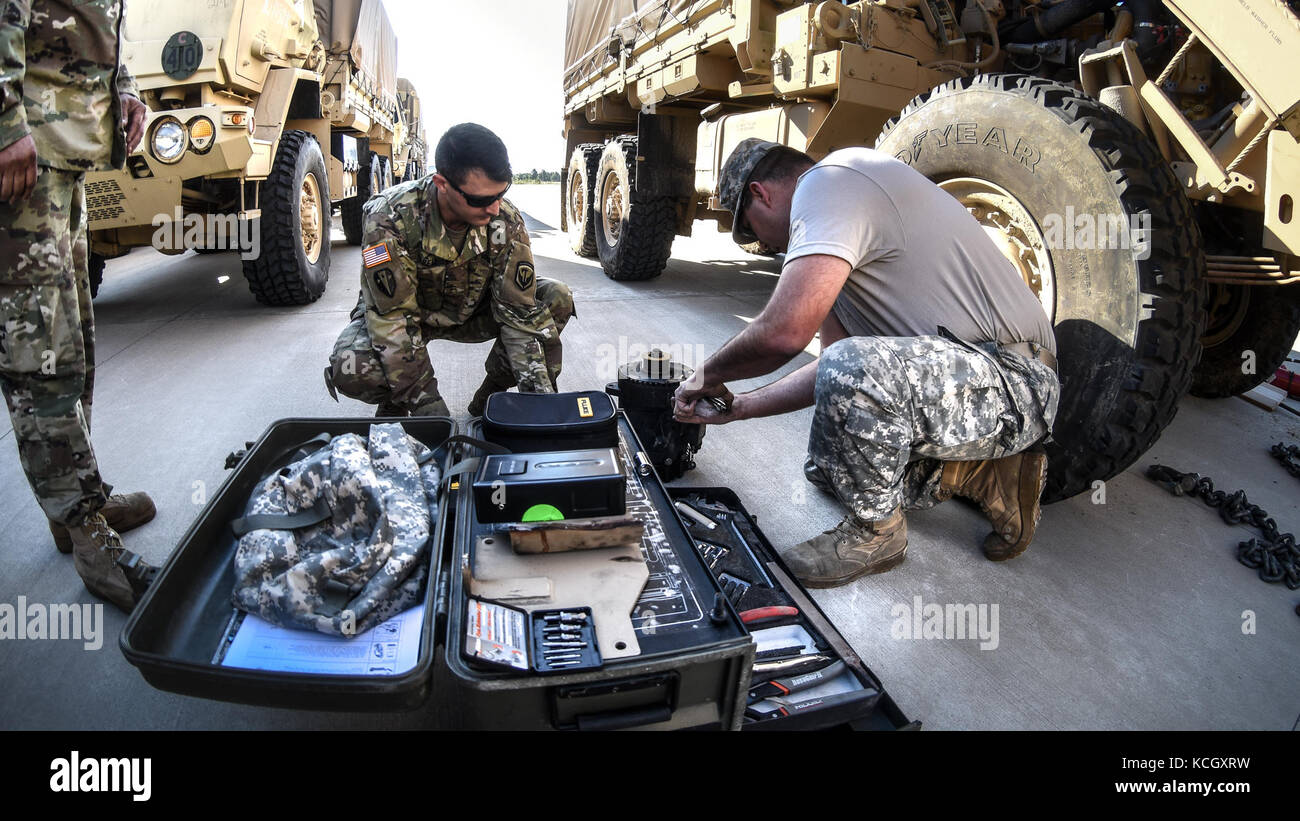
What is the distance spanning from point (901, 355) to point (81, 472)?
7.14 feet

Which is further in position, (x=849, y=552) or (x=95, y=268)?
(x=95, y=268)

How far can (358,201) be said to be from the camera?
27.4 ft

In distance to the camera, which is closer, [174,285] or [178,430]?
[178,430]

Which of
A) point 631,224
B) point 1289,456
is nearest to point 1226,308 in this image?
point 1289,456

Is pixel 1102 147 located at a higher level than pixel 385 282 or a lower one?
higher

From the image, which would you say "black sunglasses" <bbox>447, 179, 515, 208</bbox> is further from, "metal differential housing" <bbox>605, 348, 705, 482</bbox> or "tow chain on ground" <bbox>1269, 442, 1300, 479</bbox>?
"tow chain on ground" <bbox>1269, 442, 1300, 479</bbox>

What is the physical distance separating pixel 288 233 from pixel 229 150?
851mm

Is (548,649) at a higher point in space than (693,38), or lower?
lower

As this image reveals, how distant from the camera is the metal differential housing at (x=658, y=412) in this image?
2416 millimetres

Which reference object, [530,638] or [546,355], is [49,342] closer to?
[530,638]

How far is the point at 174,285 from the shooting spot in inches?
227

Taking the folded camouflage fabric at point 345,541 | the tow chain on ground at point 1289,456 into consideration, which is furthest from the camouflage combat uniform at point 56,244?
the tow chain on ground at point 1289,456

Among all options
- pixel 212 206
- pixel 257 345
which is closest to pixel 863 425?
pixel 257 345

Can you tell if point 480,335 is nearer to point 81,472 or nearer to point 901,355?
point 81,472
